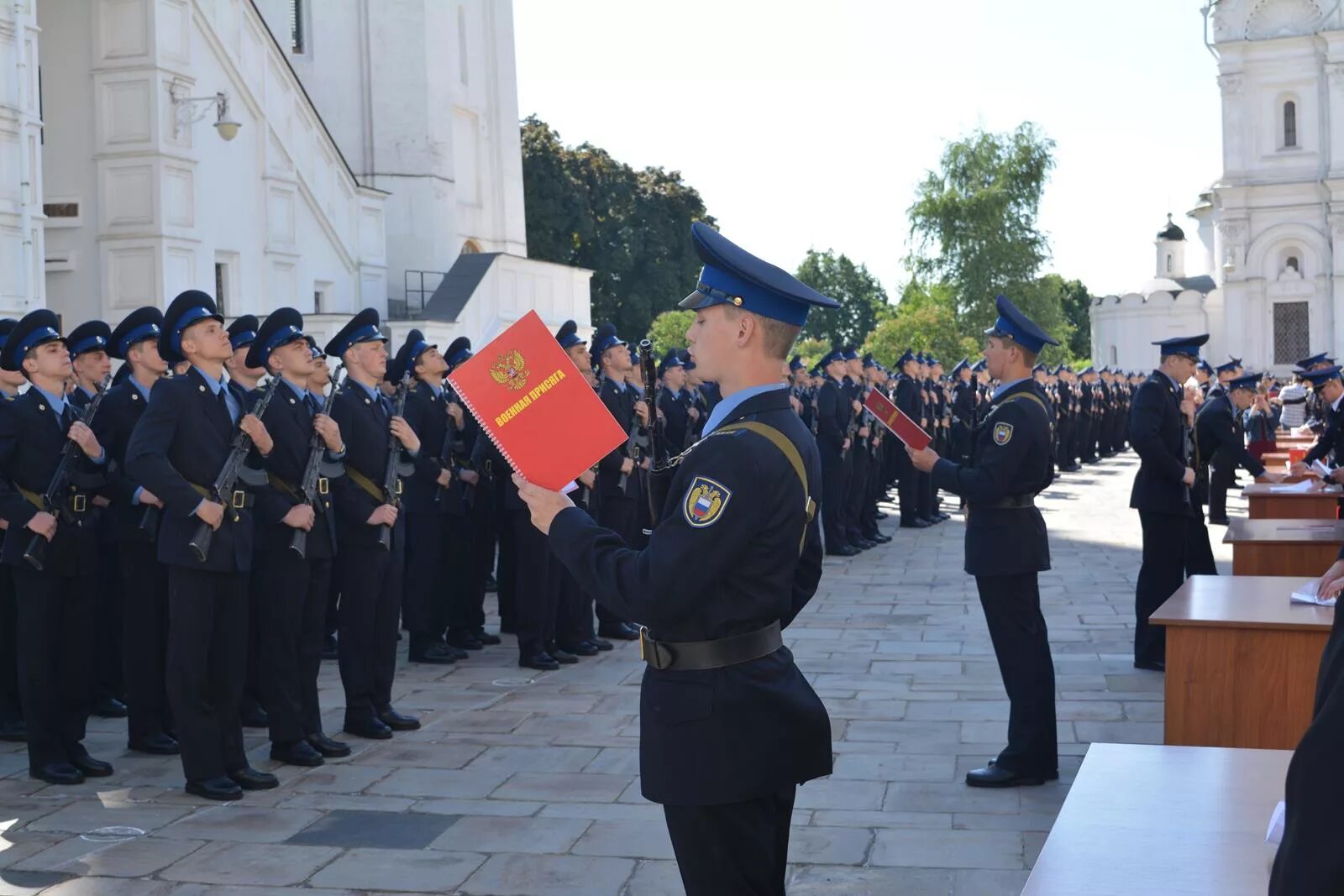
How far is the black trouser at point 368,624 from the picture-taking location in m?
7.86

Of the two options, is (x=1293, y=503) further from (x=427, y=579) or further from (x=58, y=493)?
(x=58, y=493)

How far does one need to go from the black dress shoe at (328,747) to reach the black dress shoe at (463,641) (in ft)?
10.8

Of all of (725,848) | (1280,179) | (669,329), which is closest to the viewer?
(725,848)

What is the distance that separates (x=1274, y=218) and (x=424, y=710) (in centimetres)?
6421

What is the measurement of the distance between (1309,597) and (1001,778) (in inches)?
61.3

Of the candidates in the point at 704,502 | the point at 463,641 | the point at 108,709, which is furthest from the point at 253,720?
the point at 704,502

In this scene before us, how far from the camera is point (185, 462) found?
6.72m

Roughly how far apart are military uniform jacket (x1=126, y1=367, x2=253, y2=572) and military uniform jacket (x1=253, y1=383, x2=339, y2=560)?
0.38 meters

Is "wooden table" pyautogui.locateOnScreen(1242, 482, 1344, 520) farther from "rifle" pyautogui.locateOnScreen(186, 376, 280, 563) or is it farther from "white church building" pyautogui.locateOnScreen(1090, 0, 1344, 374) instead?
"white church building" pyautogui.locateOnScreen(1090, 0, 1344, 374)

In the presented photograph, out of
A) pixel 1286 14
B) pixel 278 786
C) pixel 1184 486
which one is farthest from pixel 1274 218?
pixel 278 786

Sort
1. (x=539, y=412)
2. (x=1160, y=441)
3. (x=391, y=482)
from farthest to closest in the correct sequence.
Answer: (x=1160, y=441) < (x=391, y=482) < (x=539, y=412)

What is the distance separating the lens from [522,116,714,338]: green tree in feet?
166

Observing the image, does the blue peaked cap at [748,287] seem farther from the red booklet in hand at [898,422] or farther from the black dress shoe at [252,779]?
the black dress shoe at [252,779]

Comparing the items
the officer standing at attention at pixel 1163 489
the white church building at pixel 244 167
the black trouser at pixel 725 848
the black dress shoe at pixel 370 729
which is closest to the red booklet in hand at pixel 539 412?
the black trouser at pixel 725 848
